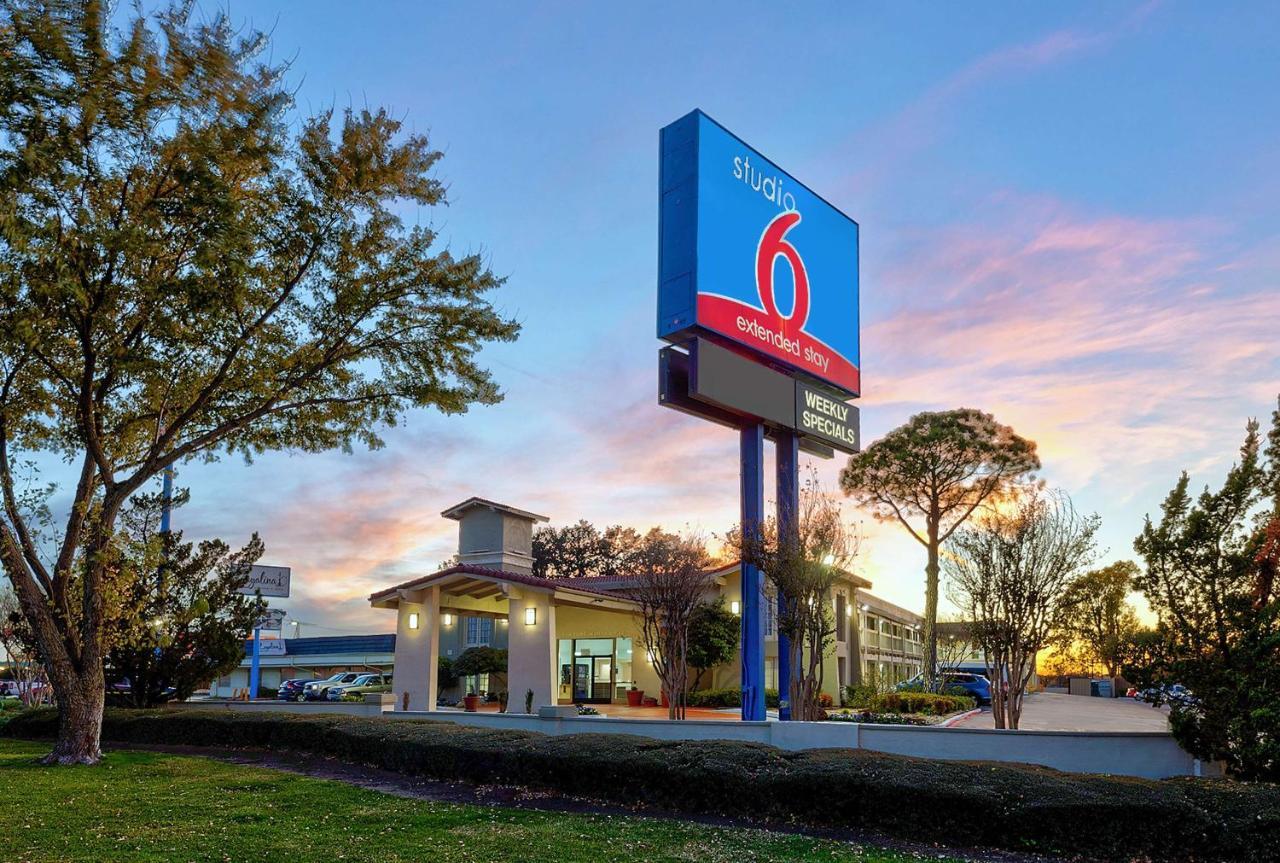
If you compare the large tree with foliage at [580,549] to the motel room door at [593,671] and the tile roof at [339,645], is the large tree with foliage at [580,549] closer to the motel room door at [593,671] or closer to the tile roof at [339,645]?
the tile roof at [339,645]

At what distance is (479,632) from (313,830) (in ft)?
91.4

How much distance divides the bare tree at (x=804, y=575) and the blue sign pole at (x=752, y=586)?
303mm

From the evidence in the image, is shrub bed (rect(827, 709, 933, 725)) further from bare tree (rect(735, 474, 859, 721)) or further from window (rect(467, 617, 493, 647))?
window (rect(467, 617, 493, 647))

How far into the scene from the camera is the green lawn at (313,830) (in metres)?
8.98

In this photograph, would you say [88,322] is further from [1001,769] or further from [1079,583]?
[1079,583]

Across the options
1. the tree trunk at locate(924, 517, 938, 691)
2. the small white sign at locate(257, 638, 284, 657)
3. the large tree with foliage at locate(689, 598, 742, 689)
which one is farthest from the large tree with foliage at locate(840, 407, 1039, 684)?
the small white sign at locate(257, 638, 284, 657)

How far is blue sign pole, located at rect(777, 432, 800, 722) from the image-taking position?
18969 mm

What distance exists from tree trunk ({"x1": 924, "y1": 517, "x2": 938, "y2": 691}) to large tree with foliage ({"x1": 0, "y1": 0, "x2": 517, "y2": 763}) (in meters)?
24.1

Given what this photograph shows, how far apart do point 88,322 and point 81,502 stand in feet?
10.3

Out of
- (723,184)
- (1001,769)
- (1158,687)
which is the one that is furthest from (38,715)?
(1158,687)

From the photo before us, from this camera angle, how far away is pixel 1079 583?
16.5 metres

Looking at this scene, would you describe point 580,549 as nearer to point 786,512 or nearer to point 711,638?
point 711,638

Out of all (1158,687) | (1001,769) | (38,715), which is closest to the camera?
(1001,769)

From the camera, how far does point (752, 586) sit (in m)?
19.0
